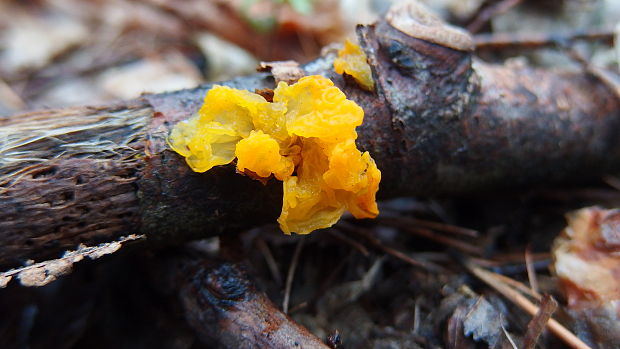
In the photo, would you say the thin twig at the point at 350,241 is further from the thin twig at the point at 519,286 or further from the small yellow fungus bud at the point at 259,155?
the small yellow fungus bud at the point at 259,155

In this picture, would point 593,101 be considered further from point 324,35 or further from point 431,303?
point 324,35

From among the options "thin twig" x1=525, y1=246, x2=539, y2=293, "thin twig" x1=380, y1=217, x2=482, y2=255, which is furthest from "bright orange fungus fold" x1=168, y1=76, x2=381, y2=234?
"thin twig" x1=525, y1=246, x2=539, y2=293

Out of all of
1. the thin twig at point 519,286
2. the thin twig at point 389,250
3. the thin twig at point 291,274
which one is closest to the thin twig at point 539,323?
the thin twig at point 519,286

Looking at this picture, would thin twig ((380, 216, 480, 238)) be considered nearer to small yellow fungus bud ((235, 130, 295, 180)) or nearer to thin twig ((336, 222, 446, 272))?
thin twig ((336, 222, 446, 272))

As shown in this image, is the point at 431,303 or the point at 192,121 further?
the point at 431,303

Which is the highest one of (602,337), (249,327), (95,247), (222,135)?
(222,135)

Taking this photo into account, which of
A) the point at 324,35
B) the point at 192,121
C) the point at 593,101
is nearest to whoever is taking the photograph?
the point at 192,121

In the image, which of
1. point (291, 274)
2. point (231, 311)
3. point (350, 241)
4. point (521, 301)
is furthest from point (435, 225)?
point (231, 311)

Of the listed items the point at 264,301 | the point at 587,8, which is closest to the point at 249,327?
the point at 264,301
